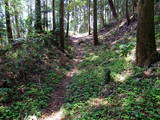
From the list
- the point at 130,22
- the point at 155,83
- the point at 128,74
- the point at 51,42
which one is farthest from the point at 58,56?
the point at 130,22

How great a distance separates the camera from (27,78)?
26.0 ft

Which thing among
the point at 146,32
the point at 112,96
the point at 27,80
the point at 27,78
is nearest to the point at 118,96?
the point at 112,96

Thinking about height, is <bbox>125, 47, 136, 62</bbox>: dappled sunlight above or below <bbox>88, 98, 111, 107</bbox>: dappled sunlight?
above

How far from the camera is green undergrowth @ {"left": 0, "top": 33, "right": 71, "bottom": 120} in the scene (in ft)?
19.1

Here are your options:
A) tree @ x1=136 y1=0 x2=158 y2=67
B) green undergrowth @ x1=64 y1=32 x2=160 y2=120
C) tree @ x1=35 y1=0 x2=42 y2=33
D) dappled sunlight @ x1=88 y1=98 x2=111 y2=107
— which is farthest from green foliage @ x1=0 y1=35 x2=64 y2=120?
tree @ x1=136 y1=0 x2=158 y2=67

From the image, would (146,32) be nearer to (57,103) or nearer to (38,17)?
(57,103)

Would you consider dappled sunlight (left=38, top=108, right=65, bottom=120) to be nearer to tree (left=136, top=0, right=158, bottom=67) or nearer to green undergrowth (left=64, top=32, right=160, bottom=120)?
green undergrowth (left=64, top=32, right=160, bottom=120)

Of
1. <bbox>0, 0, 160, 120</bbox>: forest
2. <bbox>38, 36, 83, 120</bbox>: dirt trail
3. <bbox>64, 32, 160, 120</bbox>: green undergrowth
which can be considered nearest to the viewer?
<bbox>64, 32, 160, 120</bbox>: green undergrowth

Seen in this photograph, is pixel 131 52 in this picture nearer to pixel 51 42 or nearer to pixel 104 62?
pixel 104 62

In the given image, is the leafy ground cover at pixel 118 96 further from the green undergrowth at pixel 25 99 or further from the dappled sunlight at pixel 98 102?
the green undergrowth at pixel 25 99

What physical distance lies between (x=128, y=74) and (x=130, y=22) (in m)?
11.5

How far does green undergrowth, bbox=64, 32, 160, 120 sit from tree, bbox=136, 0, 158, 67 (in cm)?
65

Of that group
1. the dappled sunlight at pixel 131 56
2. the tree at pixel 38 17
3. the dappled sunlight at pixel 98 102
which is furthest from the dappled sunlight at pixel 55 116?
the tree at pixel 38 17

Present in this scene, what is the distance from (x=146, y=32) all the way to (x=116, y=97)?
3362 millimetres
